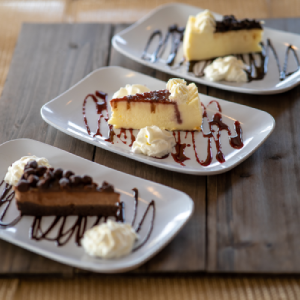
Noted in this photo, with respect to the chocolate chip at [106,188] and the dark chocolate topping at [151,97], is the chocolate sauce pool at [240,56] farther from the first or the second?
the chocolate chip at [106,188]

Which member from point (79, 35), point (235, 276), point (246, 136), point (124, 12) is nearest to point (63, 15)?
point (124, 12)

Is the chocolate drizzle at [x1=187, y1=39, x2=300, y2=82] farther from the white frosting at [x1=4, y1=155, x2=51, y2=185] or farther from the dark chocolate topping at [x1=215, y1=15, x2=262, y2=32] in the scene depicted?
the white frosting at [x1=4, y1=155, x2=51, y2=185]

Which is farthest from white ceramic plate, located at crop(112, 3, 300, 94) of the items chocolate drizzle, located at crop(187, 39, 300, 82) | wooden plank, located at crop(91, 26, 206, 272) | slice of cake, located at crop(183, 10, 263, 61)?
wooden plank, located at crop(91, 26, 206, 272)

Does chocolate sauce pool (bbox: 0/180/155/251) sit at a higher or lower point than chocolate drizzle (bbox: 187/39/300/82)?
lower

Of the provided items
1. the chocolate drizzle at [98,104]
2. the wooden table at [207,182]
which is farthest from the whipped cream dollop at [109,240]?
the chocolate drizzle at [98,104]

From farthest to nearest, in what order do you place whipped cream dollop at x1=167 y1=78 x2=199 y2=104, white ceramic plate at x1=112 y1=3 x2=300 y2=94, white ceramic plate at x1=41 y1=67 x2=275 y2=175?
white ceramic plate at x1=112 y1=3 x2=300 y2=94, whipped cream dollop at x1=167 y1=78 x2=199 y2=104, white ceramic plate at x1=41 y1=67 x2=275 y2=175

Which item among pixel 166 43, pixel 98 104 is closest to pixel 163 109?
pixel 98 104
